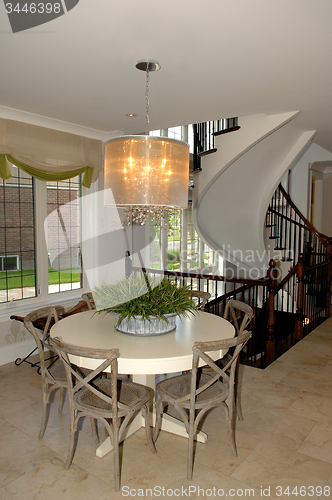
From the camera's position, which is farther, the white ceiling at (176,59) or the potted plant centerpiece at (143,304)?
the potted plant centerpiece at (143,304)

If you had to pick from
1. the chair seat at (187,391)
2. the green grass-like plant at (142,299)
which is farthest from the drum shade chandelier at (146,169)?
the chair seat at (187,391)

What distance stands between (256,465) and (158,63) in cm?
275

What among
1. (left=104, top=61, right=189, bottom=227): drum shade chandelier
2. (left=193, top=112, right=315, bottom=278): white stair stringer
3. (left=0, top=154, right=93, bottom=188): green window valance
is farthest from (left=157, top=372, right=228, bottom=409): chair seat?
(left=193, top=112, right=315, bottom=278): white stair stringer

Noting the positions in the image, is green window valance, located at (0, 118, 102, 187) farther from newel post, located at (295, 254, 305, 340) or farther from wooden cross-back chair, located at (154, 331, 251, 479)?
newel post, located at (295, 254, 305, 340)

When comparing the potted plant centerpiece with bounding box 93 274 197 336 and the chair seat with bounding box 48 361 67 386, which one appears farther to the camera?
the chair seat with bounding box 48 361 67 386

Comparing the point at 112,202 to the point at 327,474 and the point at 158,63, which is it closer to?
the point at 158,63

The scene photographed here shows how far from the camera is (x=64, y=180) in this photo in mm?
4449

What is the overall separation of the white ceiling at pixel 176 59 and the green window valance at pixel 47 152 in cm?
23

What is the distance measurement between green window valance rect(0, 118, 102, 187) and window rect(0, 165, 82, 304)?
275mm

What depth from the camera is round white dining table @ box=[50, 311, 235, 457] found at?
80.5 inches

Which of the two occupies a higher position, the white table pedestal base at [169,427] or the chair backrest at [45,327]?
the chair backrest at [45,327]

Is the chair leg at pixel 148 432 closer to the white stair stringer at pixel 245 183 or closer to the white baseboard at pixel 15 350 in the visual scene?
the white baseboard at pixel 15 350

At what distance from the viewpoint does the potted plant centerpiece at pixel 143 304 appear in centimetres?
233

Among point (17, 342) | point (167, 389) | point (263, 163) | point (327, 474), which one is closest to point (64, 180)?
point (17, 342)
